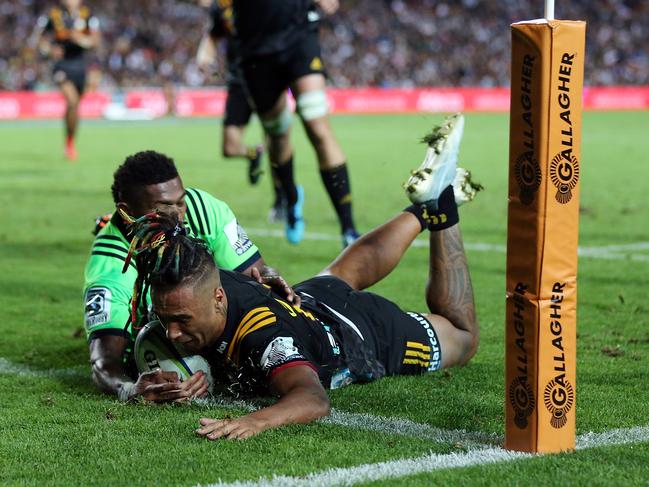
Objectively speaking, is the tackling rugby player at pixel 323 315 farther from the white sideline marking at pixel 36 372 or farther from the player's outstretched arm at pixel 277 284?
the white sideline marking at pixel 36 372

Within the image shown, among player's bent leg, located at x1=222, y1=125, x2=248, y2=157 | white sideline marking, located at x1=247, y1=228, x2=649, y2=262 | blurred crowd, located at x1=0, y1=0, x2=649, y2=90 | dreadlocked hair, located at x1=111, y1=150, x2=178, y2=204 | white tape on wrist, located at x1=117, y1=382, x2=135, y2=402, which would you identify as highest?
dreadlocked hair, located at x1=111, y1=150, x2=178, y2=204

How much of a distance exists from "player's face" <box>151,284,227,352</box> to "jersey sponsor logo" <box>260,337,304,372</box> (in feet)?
0.67

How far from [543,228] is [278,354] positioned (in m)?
1.15

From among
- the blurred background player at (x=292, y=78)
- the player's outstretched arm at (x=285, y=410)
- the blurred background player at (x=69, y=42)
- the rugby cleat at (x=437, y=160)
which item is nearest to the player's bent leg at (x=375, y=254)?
the rugby cleat at (x=437, y=160)

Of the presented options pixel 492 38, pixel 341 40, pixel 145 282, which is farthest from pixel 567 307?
pixel 492 38

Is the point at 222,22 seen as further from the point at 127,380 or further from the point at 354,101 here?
the point at 354,101

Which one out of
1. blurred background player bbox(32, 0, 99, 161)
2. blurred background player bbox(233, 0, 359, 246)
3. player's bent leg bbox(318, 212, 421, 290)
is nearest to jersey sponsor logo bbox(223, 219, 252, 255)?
player's bent leg bbox(318, 212, 421, 290)

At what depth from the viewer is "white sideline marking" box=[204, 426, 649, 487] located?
310cm

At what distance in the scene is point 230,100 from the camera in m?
10.7

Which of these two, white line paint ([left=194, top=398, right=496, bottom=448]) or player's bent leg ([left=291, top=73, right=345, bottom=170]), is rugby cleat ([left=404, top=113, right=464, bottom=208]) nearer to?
white line paint ([left=194, top=398, right=496, bottom=448])

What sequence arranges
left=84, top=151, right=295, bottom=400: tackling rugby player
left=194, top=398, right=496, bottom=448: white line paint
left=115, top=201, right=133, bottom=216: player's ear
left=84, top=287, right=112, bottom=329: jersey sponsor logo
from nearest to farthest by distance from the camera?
1. left=194, top=398, right=496, bottom=448: white line paint
2. left=84, top=151, right=295, bottom=400: tackling rugby player
3. left=84, top=287, right=112, bottom=329: jersey sponsor logo
4. left=115, top=201, right=133, bottom=216: player's ear

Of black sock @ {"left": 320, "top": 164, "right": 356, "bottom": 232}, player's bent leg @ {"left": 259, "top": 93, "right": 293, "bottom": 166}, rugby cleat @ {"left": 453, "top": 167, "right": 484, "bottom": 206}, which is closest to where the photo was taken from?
rugby cleat @ {"left": 453, "top": 167, "right": 484, "bottom": 206}

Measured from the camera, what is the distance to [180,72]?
129 ft

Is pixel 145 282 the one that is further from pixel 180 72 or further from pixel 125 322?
pixel 180 72
